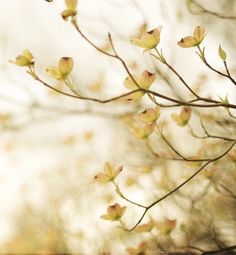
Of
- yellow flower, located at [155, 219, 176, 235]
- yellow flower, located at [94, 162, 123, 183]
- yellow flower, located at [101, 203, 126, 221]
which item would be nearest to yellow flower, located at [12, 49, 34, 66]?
yellow flower, located at [94, 162, 123, 183]

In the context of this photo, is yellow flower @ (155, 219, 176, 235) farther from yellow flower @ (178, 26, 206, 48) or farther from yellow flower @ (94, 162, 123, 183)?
yellow flower @ (178, 26, 206, 48)

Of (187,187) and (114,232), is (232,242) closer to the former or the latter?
(187,187)

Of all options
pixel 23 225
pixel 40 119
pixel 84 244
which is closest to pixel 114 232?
pixel 84 244

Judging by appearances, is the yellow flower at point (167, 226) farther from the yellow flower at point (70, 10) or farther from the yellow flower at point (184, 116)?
the yellow flower at point (70, 10)

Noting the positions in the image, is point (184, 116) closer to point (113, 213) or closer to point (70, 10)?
point (113, 213)

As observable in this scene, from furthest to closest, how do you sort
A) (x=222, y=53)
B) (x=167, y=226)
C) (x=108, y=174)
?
1. (x=167, y=226)
2. (x=108, y=174)
3. (x=222, y=53)

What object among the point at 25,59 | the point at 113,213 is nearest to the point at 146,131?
the point at 113,213

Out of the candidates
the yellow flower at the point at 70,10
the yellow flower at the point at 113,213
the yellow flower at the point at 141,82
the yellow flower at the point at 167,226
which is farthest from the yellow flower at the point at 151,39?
the yellow flower at the point at 167,226
